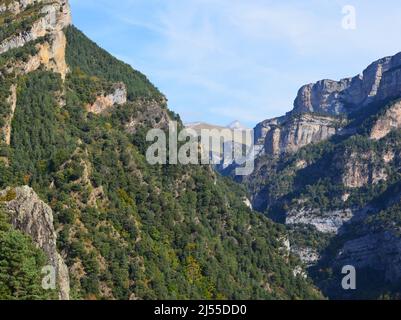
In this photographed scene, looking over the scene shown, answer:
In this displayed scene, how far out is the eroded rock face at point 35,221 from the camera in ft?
261

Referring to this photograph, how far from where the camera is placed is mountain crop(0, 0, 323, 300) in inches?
4715

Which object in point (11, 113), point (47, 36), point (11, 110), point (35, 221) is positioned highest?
point (47, 36)

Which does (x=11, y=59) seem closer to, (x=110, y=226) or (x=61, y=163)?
(x=61, y=163)

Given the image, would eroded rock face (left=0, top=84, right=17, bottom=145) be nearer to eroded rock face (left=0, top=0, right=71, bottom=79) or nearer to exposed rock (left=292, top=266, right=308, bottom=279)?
eroded rock face (left=0, top=0, right=71, bottom=79)

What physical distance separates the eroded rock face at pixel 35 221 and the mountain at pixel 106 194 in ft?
0.39

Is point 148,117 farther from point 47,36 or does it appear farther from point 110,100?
point 47,36

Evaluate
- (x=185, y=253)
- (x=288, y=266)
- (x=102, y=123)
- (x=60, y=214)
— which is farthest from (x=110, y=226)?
(x=288, y=266)

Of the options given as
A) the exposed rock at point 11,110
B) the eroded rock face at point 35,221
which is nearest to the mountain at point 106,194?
the eroded rock face at point 35,221

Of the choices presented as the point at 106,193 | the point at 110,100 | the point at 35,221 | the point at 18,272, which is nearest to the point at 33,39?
the point at 110,100

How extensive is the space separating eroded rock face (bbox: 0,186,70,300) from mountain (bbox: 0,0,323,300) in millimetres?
119

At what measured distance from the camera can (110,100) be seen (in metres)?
172

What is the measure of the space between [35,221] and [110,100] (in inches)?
3649

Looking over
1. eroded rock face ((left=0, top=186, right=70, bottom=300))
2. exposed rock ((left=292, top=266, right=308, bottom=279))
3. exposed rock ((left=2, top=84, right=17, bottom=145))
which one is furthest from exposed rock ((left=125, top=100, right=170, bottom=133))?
eroded rock face ((left=0, top=186, right=70, bottom=300))

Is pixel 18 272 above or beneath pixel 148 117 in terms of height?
beneath
